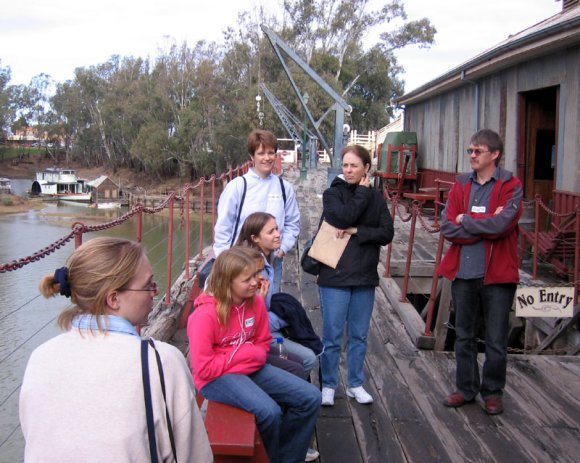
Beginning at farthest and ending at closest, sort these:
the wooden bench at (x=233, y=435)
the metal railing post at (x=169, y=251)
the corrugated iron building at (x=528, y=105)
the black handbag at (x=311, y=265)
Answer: the corrugated iron building at (x=528, y=105)
the metal railing post at (x=169, y=251)
the black handbag at (x=311, y=265)
the wooden bench at (x=233, y=435)

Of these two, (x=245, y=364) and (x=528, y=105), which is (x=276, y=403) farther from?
(x=528, y=105)

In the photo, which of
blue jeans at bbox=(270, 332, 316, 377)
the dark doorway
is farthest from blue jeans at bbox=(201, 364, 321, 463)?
the dark doorway

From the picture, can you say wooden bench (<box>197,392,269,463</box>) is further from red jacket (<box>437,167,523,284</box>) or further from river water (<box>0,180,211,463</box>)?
red jacket (<box>437,167,523,284</box>)

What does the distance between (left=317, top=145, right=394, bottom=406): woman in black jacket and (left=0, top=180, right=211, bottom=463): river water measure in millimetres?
1532

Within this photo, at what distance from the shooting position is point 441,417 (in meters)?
3.78

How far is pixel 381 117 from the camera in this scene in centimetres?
5106

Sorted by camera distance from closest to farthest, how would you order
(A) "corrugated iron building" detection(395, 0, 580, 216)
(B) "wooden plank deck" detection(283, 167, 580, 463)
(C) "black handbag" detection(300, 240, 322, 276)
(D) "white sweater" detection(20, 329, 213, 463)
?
(D) "white sweater" detection(20, 329, 213, 463), (B) "wooden plank deck" detection(283, 167, 580, 463), (C) "black handbag" detection(300, 240, 322, 276), (A) "corrugated iron building" detection(395, 0, 580, 216)

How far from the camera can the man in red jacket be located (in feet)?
12.1

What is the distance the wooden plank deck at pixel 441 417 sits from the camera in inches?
132

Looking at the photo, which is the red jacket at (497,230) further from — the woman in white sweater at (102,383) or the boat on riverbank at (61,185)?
the boat on riverbank at (61,185)

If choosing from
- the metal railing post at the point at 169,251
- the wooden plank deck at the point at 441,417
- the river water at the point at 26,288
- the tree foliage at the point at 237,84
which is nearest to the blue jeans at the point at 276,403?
the wooden plank deck at the point at 441,417

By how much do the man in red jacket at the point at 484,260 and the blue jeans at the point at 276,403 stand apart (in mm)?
1491

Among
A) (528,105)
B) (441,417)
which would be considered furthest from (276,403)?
(528,105)

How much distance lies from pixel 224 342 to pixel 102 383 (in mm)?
1148
